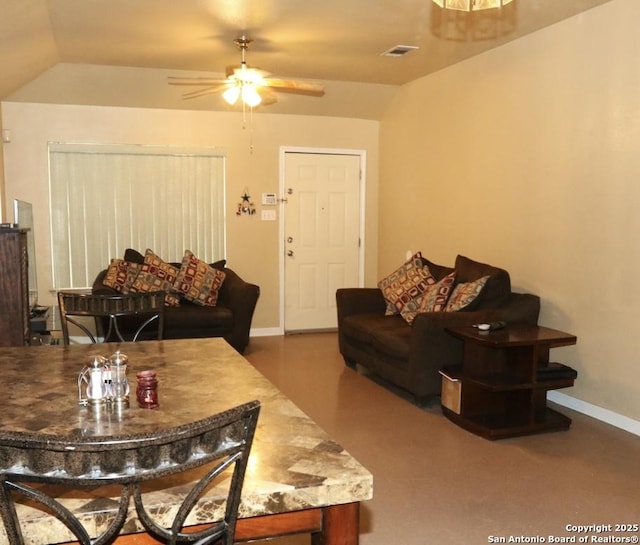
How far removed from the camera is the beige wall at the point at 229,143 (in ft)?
21.1

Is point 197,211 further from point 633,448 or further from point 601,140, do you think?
point 633,448

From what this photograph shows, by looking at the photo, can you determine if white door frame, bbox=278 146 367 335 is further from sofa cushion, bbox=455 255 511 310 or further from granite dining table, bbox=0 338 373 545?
granite dining table, bbox=0 338 373 545

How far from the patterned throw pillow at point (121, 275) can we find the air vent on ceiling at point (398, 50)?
3.04 metres

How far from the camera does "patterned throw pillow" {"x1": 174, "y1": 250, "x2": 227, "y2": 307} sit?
6238 mm

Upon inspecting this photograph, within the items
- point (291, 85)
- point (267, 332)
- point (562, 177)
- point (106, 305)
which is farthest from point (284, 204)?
point (106, 305)

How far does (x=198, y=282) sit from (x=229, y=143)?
5.51ft

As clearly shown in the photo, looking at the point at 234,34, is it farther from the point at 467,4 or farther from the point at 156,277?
the point at 467,4

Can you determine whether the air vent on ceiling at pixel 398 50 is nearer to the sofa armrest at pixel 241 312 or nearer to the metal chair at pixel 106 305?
the sofa armrest at pixel 241 312

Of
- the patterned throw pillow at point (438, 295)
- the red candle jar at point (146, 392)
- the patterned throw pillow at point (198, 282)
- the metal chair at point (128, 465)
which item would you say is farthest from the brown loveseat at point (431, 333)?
the metal chair at point (128, 465)

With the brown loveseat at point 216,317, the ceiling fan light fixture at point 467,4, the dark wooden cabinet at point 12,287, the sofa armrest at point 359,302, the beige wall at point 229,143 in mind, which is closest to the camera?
the ceiling fan light fixture at point 467,4

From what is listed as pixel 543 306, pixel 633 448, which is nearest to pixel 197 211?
pixel 543 306

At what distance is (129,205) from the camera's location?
680 cm

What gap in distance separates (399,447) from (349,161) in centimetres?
436

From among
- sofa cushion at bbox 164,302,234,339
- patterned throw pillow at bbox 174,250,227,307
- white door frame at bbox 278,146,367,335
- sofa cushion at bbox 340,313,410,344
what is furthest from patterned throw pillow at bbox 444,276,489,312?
white door frame at bbox 278,146,367,335
